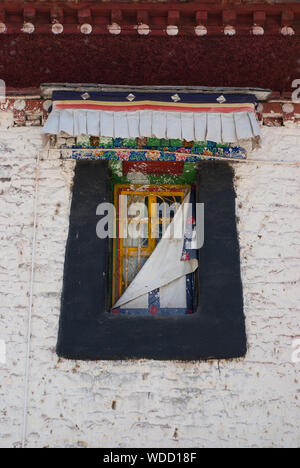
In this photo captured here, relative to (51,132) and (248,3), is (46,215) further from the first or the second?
(248,3)

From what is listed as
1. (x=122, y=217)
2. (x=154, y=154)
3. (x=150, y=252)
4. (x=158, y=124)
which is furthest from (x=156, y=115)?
(x=150, y=252)

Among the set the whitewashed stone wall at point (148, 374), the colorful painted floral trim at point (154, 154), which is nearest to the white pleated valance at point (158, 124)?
the colorful painted floral trim at point (154, 154)

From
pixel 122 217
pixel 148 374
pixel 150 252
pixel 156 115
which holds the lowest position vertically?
pixel 148 374

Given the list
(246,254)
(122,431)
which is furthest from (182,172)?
(122,431)

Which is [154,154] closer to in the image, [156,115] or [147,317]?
[156,115]

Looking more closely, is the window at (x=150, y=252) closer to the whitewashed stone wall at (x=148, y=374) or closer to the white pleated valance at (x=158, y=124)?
the whitewashed stone wall at (x=148, y=374)

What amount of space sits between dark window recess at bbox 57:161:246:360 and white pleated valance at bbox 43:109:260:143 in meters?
0.30

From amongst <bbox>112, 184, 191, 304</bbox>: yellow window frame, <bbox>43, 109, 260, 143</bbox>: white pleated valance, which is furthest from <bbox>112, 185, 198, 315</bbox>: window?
<bbox>43, 109, 260, 143</bbox>: white pleated valance

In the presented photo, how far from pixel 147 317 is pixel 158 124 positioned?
3.87ft

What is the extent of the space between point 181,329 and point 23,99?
6.14ft

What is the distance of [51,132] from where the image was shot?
296cm

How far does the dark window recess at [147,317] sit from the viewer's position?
114 inches

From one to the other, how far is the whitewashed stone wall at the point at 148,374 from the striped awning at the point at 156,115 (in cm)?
49

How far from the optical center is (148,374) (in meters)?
2.89
